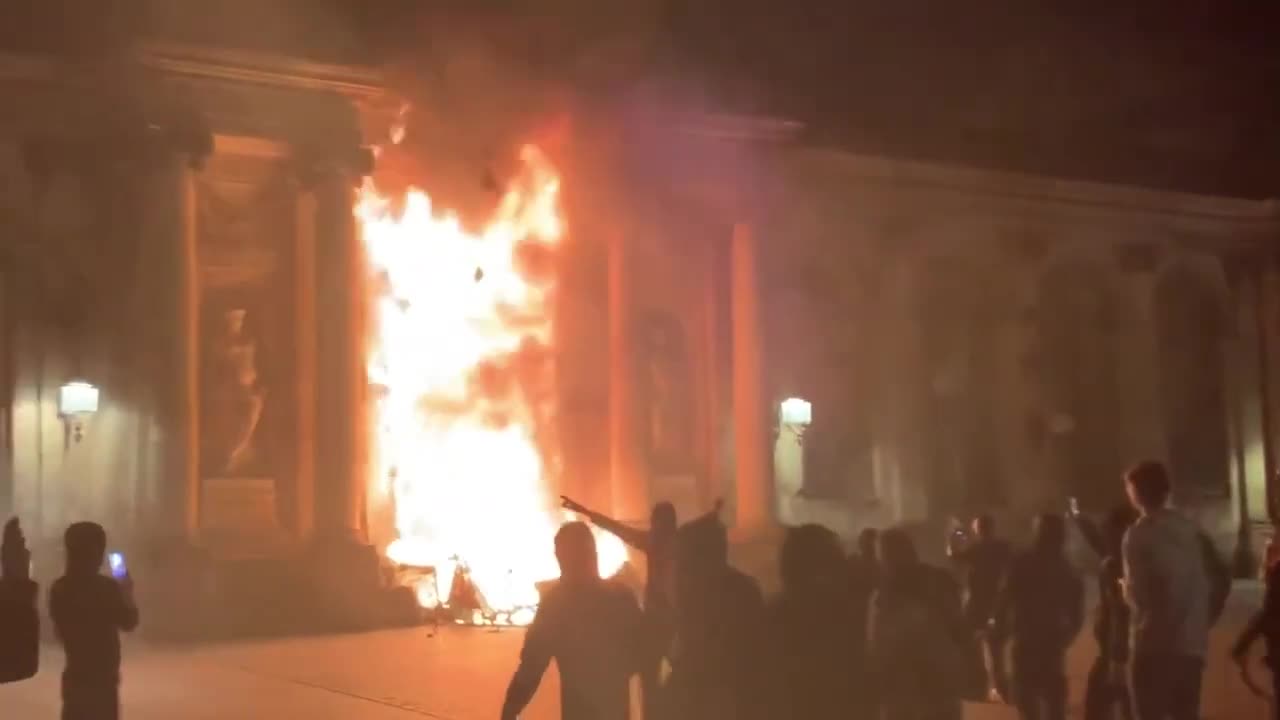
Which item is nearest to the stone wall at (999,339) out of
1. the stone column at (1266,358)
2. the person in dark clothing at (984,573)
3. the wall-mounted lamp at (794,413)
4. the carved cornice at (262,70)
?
the stone column at (1266,358)

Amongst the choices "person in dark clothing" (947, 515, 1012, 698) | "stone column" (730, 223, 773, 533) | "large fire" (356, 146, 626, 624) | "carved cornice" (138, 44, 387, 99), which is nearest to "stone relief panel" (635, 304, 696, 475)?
"stone column" (730, 223, 773, 533)

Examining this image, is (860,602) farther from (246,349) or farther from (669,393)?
(669,393)

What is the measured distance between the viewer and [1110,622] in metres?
9.08

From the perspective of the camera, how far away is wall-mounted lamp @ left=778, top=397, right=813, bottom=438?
989 inches

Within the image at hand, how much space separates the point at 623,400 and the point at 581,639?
17.8 meters

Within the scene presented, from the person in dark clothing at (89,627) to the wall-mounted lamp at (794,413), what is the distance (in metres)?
18.3

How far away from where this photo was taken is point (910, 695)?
573 centimetres

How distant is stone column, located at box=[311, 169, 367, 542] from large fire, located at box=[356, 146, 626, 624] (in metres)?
0.58

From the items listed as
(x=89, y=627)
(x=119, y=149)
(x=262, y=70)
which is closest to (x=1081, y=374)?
(x=262, y=70)

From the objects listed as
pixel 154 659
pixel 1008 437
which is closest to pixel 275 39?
pixel 154 659

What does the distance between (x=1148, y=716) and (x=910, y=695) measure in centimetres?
186

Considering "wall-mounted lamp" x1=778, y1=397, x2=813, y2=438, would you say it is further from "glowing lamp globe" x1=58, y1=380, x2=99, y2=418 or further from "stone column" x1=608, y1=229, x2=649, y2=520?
"glowing lamp globe" x1=58, y1=380, x2=99, y2=418

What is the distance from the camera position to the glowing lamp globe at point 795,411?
25.1 meters

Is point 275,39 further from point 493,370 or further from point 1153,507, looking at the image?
point 1153,507
